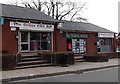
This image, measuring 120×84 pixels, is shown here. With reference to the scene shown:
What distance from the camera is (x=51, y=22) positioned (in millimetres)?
14484

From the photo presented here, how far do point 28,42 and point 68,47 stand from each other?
4.69m

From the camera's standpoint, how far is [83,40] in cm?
1791

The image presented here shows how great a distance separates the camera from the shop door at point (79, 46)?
17.4 metres

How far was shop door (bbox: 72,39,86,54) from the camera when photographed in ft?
57.1

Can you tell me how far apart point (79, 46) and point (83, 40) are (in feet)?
2.92

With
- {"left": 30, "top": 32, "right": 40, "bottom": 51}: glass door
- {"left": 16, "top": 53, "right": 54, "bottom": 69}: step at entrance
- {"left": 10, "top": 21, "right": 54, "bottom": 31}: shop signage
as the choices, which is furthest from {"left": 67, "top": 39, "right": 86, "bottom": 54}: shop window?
{"left": 16, "top": 53, "right": 54, "bottom": 69}: step at entrance

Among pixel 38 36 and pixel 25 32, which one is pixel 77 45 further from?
pixel 25 32

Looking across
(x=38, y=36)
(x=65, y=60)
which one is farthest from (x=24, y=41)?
(x=65, y=60)

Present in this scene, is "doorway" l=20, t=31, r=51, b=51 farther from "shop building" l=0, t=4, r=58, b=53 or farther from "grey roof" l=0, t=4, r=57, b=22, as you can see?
"grey roof" l=0, t=4, r=57, b=22

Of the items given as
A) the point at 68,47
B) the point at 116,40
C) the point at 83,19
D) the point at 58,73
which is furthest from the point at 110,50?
the point at 83,19

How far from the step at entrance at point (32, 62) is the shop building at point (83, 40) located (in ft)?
11.5

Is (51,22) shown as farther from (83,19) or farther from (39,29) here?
(83,19)

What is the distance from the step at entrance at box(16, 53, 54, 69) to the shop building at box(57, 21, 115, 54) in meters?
3.51

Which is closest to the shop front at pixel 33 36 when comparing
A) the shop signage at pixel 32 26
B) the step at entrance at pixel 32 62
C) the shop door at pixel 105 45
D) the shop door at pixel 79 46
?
the shop signage at pixel 32 26
